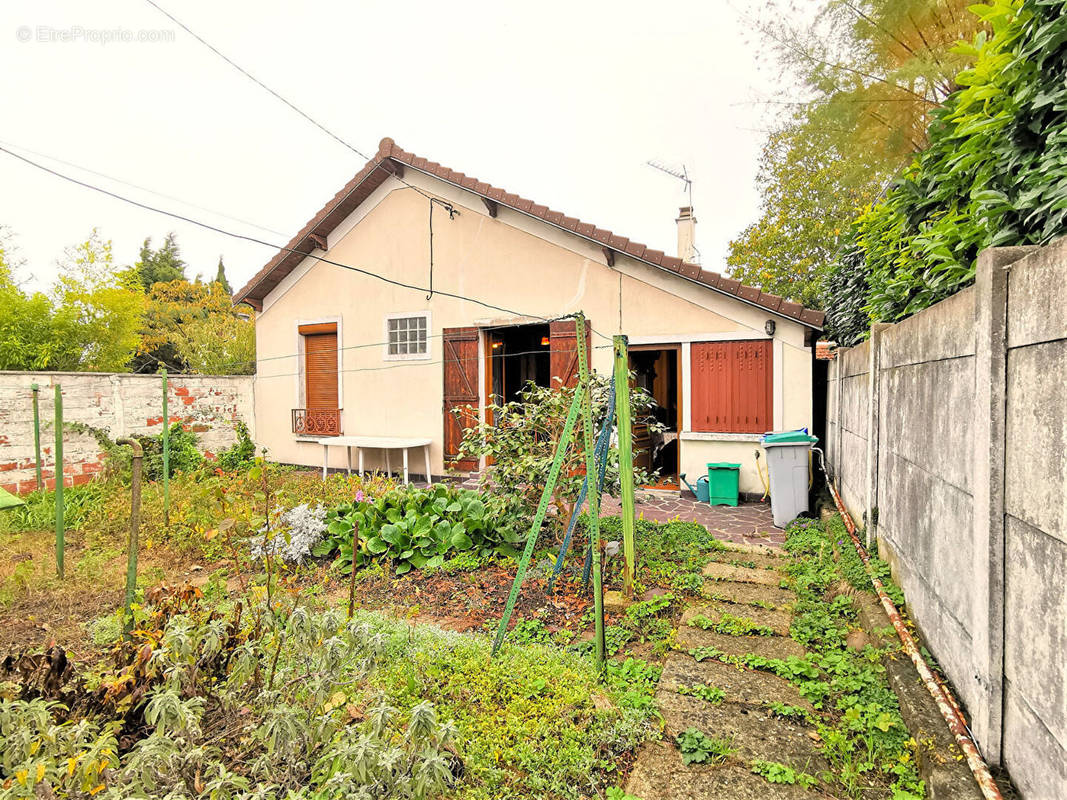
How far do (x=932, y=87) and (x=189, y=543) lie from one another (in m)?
8.12

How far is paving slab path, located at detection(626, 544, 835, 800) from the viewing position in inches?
Result: 87.8

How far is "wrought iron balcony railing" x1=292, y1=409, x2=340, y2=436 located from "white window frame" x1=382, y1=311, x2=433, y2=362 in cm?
151

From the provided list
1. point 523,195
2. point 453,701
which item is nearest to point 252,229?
point 523,195

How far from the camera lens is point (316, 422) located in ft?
33.4

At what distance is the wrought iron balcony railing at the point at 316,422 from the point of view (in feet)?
32.6

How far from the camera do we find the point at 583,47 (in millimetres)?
7695

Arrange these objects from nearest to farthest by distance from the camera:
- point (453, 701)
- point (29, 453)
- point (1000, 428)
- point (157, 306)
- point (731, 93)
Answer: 1. point (1000, 428)
2. point (453, 701)
3. point (731, 93)
4. point (29, 453)
5. point (157, 306)

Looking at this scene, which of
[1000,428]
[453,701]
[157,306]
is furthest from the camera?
[157,306]

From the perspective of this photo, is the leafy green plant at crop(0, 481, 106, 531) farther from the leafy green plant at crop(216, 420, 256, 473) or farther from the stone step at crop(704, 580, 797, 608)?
the stone step at crop(704, 580, 797, 608)

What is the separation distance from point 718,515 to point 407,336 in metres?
5.83

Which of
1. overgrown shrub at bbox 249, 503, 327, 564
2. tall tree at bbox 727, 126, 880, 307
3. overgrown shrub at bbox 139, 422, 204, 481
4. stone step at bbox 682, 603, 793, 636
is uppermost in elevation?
tall tree at bbox 727, 126, 880, 307

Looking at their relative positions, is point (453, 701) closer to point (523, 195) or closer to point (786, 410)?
point (786, 410)

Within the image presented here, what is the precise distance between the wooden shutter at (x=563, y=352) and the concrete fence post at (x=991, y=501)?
5.97 m
